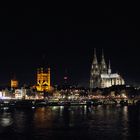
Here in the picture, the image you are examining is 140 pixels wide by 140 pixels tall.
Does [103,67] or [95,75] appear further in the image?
[103,67]

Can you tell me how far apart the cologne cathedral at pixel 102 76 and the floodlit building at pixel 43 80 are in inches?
817

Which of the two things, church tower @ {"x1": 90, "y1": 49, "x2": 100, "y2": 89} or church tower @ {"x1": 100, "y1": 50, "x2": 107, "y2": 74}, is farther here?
church tower @ {"x1": 100, "y1": 50, "x2": 107, "y2": 74}

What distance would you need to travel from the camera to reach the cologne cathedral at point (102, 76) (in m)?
181

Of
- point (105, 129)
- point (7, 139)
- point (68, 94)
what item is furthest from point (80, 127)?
point (68, 94)

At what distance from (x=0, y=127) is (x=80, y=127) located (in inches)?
332

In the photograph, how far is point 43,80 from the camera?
563 ft

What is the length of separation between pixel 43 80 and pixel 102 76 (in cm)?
2480

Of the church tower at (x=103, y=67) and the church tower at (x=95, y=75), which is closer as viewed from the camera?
the church tower at (x=95, y=75)

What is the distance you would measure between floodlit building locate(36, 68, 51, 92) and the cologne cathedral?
20.7 meters

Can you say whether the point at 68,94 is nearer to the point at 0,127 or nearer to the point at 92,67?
the point at 92,67

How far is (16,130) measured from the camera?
46906 mm

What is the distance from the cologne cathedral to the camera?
181425 millimetres

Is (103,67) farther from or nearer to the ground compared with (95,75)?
farther from the ground

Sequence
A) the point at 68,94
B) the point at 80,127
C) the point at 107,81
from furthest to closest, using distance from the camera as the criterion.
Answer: the point at 107,81
the point at 68,94
the point at 80,127
